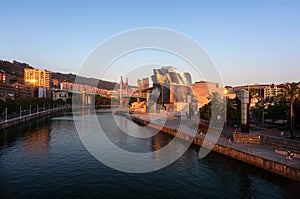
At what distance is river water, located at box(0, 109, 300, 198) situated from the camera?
1442 centimetres

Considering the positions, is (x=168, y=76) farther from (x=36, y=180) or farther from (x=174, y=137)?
(x=36, y=180)

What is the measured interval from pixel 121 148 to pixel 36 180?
12.0 m

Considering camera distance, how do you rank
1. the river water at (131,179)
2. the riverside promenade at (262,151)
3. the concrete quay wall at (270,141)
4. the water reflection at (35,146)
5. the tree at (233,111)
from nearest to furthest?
the river water at (131,179)
the riverside promenade at (262,151)
the concrete quay wall at (270,141)
the water reflection at (35,146)
the tree at (233,111)

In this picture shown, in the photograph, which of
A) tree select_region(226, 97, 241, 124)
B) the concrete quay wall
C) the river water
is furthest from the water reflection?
tree select_region(226, 97, 241, 124)

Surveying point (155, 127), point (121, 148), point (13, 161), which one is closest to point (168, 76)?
point (155, 127)

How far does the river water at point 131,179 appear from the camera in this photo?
14422 millimetres

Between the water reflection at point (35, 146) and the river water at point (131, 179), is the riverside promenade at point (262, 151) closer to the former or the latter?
the river water at point (131, 179)

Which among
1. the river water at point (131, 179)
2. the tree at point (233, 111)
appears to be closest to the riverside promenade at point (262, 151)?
the river water at point (131, 179)

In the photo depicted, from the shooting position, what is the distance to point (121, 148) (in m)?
27.3

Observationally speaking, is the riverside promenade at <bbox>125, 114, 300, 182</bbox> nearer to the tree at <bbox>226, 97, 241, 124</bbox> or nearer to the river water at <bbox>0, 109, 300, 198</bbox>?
the river water at <bbox>0, 109, 300, 198</bbox>

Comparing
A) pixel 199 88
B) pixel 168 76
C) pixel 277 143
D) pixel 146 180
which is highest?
pixel 168 76

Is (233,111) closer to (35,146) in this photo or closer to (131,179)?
(131,179)

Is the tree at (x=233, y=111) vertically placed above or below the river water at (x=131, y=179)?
above

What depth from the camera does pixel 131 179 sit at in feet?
55.7
